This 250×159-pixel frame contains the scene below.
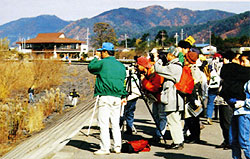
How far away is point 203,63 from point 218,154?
336 centimetres

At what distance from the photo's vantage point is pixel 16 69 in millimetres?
31766

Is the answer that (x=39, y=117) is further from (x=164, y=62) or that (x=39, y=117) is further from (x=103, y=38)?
(x=103, y=38)

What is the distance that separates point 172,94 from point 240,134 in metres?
1.70

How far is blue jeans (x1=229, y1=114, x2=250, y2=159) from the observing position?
6141 millimetres

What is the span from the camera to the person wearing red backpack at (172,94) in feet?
24.3

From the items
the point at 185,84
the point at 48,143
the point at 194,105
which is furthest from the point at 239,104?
the point at 48,143

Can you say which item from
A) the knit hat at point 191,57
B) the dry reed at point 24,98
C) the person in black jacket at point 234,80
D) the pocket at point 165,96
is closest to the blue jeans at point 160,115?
the pocket at point 165,96

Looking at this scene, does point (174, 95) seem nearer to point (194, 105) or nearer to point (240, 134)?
point (194, 105)

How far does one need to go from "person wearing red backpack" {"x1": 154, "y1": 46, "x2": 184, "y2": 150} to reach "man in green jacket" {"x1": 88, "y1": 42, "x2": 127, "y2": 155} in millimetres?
776

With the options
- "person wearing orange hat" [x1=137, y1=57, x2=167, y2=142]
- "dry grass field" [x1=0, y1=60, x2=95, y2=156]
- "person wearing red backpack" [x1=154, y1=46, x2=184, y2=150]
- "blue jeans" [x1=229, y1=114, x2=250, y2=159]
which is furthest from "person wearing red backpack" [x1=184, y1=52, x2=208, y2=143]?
"dry grass field" [x1=0, y1=60, x2=95, y2=156]

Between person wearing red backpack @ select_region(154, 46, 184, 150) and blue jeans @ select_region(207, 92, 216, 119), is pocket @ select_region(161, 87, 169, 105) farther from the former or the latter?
blue jeans @ select_region(207, 92, 216, 119)

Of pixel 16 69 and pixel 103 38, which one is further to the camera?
pixel 103 38

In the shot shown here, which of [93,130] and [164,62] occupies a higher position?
[164,62]

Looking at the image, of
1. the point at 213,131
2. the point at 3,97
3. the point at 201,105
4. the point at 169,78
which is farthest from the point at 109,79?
the point at 3,97
